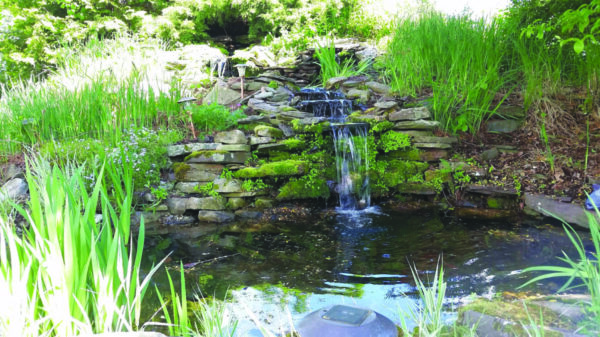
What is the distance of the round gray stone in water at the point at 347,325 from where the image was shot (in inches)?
62.4

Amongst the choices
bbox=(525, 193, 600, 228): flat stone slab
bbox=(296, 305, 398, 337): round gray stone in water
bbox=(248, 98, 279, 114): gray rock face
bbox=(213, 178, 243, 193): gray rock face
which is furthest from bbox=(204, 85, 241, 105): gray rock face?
bbox=(296, 305, 398, 337): round gray stone in water

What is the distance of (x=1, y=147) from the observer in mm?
5438

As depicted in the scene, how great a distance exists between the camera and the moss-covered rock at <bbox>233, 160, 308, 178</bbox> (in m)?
4.73

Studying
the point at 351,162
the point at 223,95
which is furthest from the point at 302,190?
the point at 223,95

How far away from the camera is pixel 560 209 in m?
3.93

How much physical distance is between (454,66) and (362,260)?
3.35 m

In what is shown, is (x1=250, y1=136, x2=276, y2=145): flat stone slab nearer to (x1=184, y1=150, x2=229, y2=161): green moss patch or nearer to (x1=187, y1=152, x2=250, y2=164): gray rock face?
(x1=187, y1=152, x2=250, y2=164): gray rock face

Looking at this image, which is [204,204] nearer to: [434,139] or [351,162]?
[351,162]

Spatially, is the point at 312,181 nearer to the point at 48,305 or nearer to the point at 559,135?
the point at 559,135

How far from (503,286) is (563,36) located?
13.3 feet

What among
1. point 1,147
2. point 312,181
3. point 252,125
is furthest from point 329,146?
point 1,147

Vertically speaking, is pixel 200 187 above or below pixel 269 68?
below

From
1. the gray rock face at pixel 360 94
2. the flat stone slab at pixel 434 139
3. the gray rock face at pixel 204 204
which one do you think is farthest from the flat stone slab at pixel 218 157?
the gray rock face at pixel 360 94

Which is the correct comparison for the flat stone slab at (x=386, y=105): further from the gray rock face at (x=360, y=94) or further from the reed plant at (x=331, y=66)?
the reed plant at (x=331, y=66)
